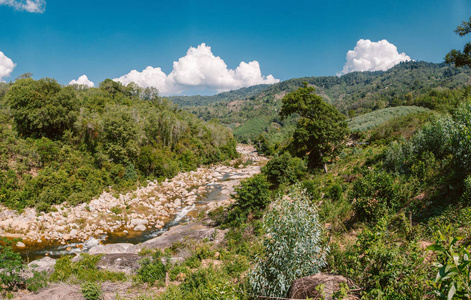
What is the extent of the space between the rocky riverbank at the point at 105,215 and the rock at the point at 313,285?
17.2m

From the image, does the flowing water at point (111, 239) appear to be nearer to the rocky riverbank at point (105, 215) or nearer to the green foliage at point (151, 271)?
the rocky riverbank at point (105, 215)

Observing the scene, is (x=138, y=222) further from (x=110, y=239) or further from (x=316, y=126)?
(x=316, y=126)

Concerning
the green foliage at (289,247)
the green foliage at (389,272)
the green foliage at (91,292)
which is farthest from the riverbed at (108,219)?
the green foliage at (389,272)

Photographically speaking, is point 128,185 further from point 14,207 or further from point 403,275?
point 403,275

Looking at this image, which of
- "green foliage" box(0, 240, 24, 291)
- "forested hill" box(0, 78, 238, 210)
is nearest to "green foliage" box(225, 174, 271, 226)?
"green foliage" box(0, 240, 24, 291)

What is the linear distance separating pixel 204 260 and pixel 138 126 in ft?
76.8

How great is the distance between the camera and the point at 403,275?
159 inches

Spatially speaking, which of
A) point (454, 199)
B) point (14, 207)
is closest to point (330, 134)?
point (454, 199)

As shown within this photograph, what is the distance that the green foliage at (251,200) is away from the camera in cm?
1669

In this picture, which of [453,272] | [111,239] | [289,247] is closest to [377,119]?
[289,247]

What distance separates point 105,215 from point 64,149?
10.7 m

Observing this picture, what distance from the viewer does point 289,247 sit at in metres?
5.74

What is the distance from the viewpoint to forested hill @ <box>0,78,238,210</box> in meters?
21.0

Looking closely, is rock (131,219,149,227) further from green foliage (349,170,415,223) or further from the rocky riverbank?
green foliage (349,170,415,223)
